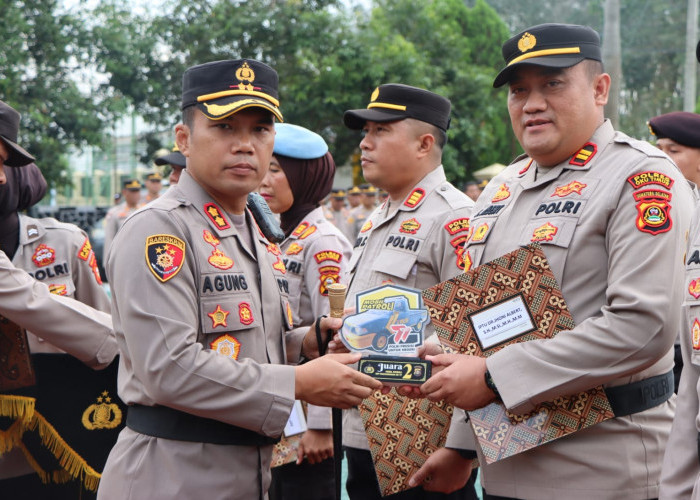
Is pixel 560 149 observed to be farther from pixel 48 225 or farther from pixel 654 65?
pixel 654 65

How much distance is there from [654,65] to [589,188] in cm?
4785

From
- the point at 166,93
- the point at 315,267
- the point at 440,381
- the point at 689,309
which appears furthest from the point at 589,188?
the point at 166,93

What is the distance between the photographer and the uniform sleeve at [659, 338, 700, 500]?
2.19 metres

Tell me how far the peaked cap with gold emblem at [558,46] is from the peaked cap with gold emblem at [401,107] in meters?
1.23

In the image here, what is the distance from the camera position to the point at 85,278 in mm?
4141

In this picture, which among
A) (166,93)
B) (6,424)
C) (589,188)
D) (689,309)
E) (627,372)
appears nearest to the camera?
(689,309)

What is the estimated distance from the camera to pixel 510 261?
102 inches

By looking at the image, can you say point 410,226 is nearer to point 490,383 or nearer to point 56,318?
point 490,383

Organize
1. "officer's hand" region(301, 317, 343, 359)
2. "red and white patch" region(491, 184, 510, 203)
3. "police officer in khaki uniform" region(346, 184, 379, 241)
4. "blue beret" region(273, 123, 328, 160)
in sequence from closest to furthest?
"officer's hand" region(301, 317, 343, 359) < "red and white patch" region(491, 184, 510, 203) < "blue beret" region(273, 123, 328, 160) < "police officer in khaki uniform" region(346, 184, 379, 241)

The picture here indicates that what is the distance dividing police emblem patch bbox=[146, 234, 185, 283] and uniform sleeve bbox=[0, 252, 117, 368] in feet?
4.06

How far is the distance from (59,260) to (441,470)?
7.04ft

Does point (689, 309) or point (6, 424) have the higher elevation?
point (689, 309)

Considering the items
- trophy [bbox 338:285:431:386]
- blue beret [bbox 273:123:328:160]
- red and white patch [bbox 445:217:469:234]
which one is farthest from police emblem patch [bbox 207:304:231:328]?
blue beret [bbox 273:123:328:160]

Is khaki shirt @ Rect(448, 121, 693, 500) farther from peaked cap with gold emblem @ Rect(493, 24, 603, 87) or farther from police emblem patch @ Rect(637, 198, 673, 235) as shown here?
peaked cap with gold emblem @ Rect(493, 24, 603, 87)
